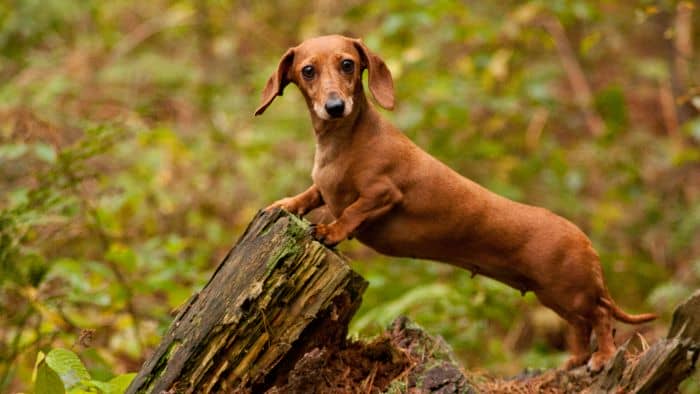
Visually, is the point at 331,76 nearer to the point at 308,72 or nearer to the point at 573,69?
the point at 308,72

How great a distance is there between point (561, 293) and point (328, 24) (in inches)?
262

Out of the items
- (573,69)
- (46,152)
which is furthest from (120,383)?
(573,69)

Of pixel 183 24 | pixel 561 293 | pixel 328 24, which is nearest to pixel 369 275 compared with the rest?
pixel 561 293

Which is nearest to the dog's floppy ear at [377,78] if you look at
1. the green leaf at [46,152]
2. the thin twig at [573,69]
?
the green leaf at [46,152]

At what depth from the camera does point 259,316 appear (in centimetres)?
344

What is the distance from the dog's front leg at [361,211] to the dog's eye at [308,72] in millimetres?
622

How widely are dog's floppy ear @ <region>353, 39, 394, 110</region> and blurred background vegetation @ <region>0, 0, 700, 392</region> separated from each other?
171 cm

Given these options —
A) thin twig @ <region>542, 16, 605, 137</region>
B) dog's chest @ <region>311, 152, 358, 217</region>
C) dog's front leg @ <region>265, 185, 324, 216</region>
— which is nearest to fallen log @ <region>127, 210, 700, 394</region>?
dog's front leg @ <region>265, 185, 324, 216</region>

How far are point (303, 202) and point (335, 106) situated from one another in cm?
67

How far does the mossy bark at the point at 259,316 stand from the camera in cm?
341

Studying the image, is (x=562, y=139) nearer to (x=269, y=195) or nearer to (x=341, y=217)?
(x=269, y=195)

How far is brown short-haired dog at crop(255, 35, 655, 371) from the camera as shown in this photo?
393 cm

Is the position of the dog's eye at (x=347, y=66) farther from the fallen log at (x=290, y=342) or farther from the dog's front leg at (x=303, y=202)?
the fallen log at (x=290, y=342)

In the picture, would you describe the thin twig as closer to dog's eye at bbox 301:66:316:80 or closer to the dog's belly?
the dog's belly
